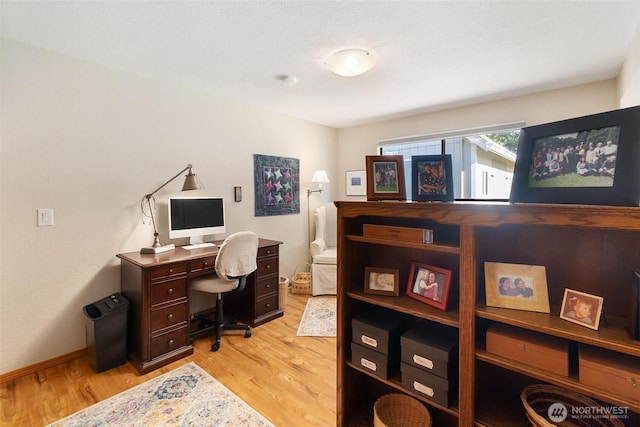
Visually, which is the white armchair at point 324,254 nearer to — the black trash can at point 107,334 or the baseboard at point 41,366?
the black trash can at point 107,334

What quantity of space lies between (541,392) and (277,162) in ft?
11.1

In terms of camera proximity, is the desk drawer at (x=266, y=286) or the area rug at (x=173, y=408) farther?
the desk drawer at (x=266, y=286)

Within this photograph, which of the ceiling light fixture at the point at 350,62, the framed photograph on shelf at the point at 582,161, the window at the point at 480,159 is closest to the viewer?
the framed photograph on shelf at the point at 582,161

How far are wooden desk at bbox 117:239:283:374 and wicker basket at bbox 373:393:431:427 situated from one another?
5.74 ft

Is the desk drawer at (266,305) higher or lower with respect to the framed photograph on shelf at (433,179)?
lower

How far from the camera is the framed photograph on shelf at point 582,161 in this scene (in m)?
0.91

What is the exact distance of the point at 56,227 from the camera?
229 centimetres

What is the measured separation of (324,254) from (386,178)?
103 inches

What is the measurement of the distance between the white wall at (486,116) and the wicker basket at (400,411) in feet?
10.5

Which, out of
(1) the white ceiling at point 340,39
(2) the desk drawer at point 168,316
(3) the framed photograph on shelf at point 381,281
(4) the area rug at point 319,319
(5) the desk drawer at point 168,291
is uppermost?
(1) the white ceiling at point 340,39

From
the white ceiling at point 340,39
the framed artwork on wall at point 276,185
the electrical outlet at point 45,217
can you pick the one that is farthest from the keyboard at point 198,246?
the white ceiling at point 340,39

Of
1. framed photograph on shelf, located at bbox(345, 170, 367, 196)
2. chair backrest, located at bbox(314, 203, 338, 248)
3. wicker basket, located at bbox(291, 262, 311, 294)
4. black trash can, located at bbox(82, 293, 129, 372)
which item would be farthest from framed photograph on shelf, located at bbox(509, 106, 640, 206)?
framed photograph on shelf, located at bbox(345, 170, 367, 196)

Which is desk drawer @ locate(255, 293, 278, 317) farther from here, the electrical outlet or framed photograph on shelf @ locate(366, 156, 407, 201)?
framed photograph on shelf @ locate(366, 156, 407, 201)

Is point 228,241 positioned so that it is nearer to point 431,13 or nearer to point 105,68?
point 105,68
